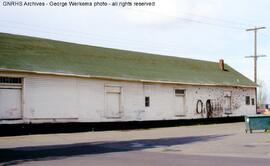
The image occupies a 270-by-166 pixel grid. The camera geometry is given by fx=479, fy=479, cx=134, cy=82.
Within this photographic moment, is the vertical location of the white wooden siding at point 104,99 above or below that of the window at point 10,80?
below

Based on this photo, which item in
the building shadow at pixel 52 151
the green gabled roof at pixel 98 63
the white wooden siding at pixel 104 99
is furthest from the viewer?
the green gabled roof at pixel 98 63

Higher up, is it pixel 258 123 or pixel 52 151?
pixel 258 123

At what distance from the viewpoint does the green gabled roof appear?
94.1 ft

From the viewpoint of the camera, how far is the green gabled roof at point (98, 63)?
94.1 ft

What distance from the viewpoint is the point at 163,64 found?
42.5 meters

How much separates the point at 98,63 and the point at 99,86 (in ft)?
9.83

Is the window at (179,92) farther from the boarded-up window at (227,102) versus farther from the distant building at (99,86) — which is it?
the boarded-up window at (227,102)

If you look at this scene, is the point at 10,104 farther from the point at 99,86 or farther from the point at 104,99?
the point at 104,99

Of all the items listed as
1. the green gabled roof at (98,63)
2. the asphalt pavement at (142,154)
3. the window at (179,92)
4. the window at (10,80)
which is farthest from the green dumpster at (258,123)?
the window at (10,80)

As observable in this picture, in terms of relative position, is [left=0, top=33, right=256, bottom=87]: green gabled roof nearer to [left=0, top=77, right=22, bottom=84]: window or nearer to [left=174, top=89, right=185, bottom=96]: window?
[left=0, top=77, right=22, bottom=84]: window

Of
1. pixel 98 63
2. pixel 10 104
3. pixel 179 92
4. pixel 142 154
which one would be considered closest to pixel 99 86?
pixel 98 63

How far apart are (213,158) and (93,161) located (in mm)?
3855

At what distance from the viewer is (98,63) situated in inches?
1351

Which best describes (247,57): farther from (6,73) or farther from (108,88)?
(6,73)
